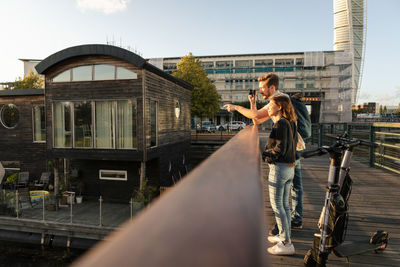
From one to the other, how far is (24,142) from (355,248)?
1861 centimetres

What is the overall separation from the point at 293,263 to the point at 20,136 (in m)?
18.4

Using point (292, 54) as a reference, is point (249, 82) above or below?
below

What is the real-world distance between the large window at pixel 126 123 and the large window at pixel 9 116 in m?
8.91

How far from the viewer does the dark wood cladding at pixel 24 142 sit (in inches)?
603

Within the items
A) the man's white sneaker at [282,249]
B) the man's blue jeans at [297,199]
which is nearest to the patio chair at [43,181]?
the man's blue jeans at [297,199]

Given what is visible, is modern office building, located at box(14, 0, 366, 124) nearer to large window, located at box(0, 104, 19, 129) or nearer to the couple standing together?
large window, located at box(0, 104, 19, 129)

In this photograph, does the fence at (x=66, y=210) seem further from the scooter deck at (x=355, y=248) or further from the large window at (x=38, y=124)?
the scooter deck at (x=355, y=248)

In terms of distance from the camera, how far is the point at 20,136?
15.5 meters

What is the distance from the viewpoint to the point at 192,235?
0.34m

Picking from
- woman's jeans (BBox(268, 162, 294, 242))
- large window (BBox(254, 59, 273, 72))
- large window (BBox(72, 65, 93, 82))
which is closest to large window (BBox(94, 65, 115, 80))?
large window (BBox(72, 65, 93, 82))

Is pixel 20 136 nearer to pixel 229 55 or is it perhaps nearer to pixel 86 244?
pixel 86 244

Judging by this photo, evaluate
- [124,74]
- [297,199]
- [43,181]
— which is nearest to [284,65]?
[124,74]

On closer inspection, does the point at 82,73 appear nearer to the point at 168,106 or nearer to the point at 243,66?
the point at 168,106

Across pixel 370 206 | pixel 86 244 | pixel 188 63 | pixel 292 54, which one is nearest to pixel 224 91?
pixel 292 54
